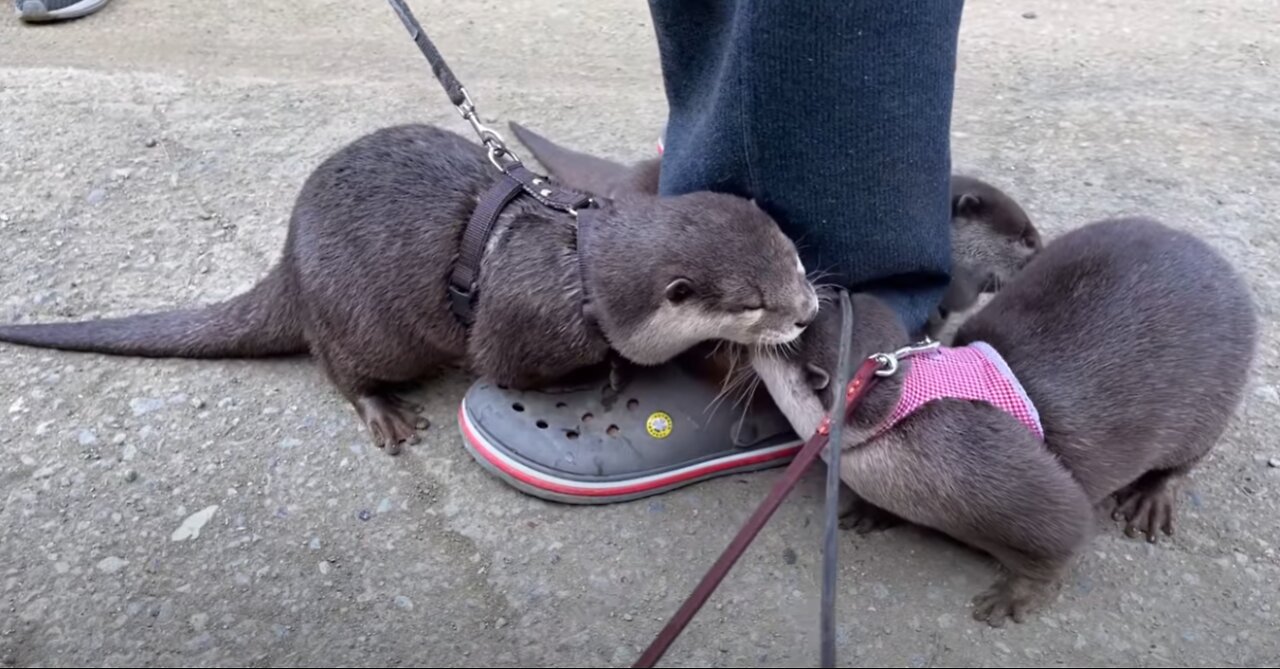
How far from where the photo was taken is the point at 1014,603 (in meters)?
1.61

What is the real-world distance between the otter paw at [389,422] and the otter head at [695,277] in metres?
0.48

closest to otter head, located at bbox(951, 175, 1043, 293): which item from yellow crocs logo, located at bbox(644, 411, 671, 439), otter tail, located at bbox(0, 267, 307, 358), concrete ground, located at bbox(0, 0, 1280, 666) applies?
concrete ground, located at bbox(0, 0, 1280, 666)

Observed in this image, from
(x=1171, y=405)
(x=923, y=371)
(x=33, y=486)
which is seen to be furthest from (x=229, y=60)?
(x=1171, y=405)

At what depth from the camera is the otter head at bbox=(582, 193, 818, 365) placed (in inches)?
69.0

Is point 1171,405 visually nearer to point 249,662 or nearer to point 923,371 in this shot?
point 923,371

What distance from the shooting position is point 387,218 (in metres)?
1.95

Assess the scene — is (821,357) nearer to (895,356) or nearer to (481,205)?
(895,356)

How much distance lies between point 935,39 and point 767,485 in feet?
2.80

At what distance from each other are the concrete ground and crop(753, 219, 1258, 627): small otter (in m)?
0.12

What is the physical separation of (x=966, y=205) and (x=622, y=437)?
1119 millimetres

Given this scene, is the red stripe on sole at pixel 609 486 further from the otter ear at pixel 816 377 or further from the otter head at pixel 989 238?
the otter head at pixel 989 238

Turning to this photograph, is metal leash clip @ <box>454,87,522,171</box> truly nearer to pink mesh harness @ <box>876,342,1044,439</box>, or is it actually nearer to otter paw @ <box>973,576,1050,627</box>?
pink mesh harness @ <box>876,342,1044,439</box>

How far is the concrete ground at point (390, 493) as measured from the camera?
5.28 feet

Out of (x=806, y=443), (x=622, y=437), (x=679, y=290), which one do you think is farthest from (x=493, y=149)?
(x=806, y=443)
